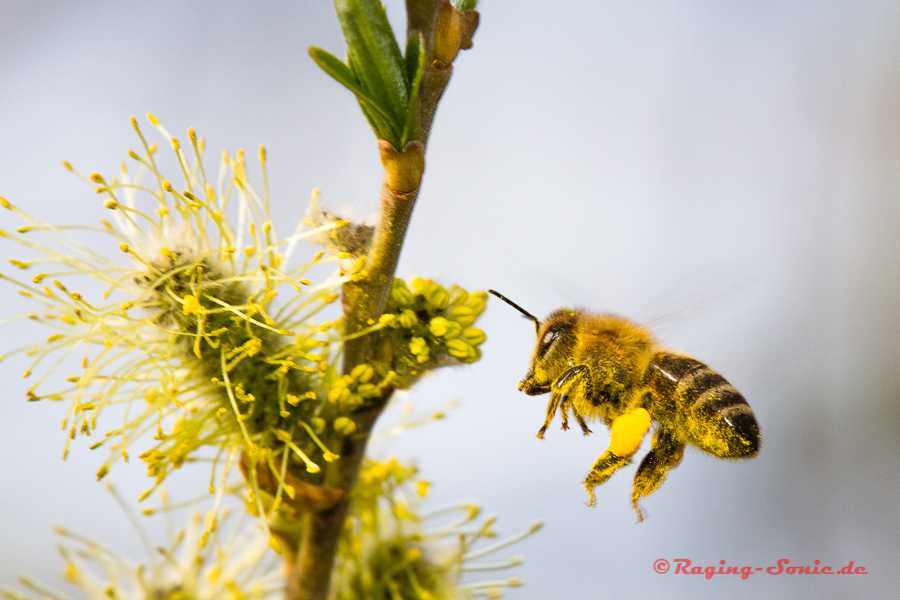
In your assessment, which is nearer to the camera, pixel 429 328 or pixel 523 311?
pixel 429 328

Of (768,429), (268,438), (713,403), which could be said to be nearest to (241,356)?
(268,438)

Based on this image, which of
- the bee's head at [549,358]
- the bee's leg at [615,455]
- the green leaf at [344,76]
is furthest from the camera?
the bee's head at [549,358]

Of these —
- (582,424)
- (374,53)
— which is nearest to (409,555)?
(582,424)

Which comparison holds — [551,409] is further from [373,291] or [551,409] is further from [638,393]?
[373,291]

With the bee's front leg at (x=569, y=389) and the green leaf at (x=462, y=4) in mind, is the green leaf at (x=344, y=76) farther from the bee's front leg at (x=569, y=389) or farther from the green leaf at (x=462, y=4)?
the bee's front leg at (x=569, y=389)

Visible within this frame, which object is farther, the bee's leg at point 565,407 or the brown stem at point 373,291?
the bee's leg at point 565,407

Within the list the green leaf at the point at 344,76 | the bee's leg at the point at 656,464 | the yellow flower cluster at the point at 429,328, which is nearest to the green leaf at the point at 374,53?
the green leaf at the point at 344,76

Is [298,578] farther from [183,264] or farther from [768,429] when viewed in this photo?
[768,429]
